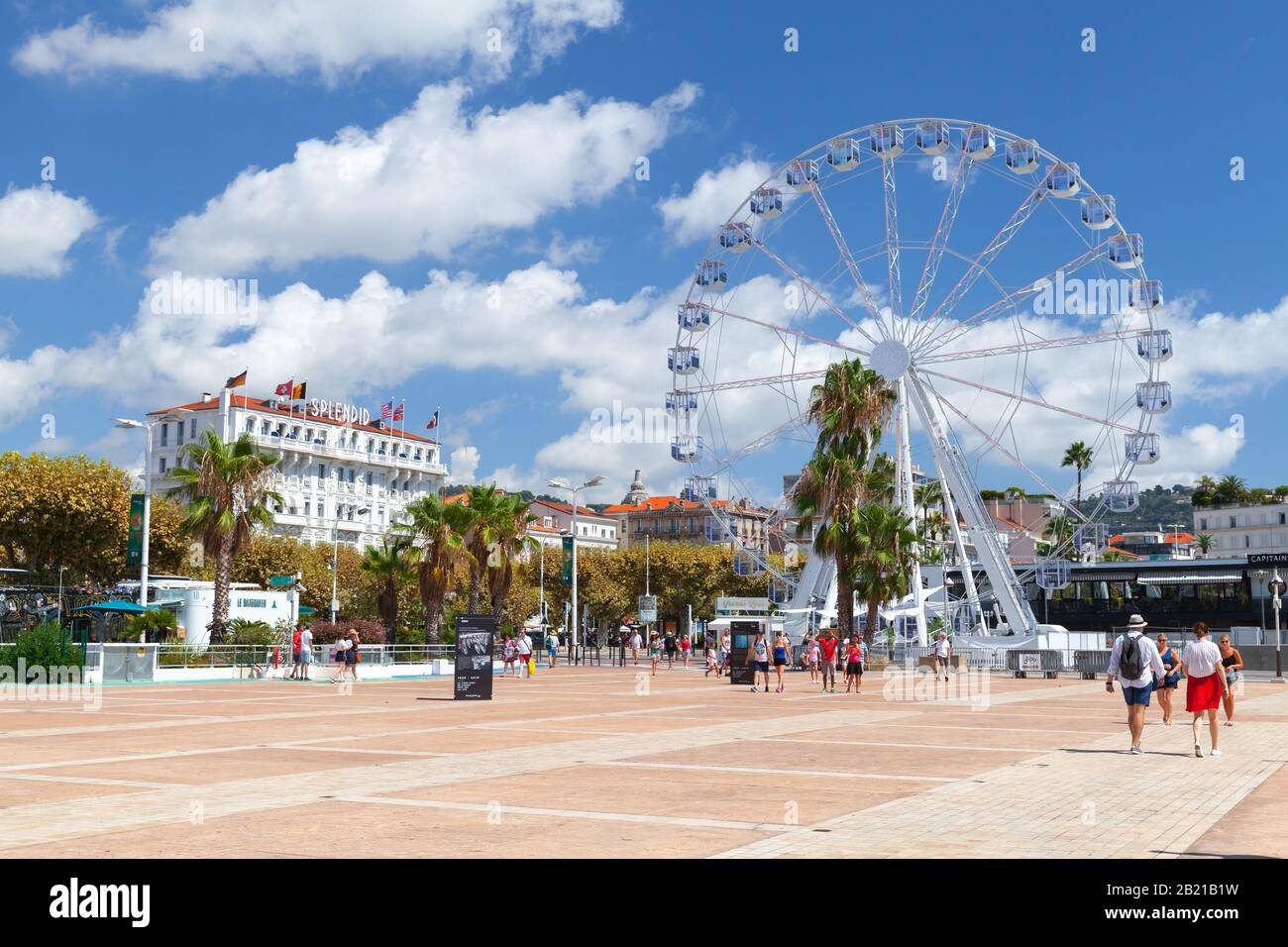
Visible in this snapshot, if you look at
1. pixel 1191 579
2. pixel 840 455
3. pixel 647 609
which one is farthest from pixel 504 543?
pixel 1191 579

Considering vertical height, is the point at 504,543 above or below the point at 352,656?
above

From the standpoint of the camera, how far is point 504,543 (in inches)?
1928

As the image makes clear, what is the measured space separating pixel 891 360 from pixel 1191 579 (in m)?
56.7

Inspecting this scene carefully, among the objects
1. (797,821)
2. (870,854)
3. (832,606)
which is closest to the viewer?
(870,854)

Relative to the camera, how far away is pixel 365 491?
123 m

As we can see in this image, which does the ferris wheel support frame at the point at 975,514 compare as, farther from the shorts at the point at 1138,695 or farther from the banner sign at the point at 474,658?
the shorts at the point at 1138,695

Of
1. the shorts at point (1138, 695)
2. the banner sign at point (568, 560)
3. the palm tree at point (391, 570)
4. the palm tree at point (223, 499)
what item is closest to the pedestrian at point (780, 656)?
the shorts at point (1138, 695)

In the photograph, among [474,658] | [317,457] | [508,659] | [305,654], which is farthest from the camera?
[317,457]

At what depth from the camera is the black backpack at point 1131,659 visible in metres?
15.7

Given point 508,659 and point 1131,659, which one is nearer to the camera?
point 1131,659

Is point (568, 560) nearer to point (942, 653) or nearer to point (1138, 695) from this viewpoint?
point (942, 653)
